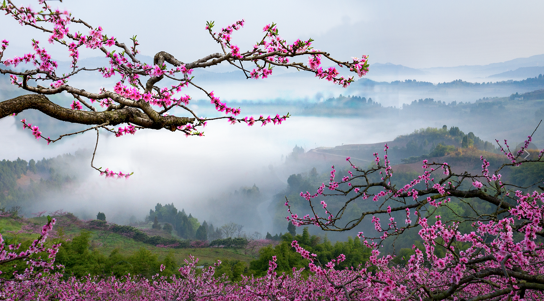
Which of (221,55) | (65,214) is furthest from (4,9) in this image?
(65,214)

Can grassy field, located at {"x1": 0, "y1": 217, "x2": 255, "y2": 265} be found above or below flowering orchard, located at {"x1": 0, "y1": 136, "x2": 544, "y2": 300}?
below

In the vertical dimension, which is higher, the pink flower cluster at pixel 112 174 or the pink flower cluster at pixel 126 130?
the pink flower cluster at pixel 126 130

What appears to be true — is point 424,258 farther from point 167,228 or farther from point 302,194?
point 167,228

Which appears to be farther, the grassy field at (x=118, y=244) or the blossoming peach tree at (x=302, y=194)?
the grassy field at (x=118, y=244)

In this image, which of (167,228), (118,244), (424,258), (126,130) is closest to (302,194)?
(424,258)

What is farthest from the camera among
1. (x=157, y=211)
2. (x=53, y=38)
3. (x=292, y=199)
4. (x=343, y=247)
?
(x=292, y=199)

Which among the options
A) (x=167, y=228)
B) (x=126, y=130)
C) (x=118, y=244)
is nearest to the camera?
(x=126, y=130)

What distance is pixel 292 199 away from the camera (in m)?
43.0

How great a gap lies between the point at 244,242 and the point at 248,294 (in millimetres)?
16264

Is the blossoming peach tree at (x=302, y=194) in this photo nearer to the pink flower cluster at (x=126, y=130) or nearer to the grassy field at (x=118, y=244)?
the pink flower cluster at (x=126, y=130)

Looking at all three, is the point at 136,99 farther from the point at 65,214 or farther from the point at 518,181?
the point at 518,181

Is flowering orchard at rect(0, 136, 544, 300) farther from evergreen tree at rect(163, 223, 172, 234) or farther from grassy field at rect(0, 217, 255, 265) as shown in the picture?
evergreen tree at rect(163, 223, 172, 234)

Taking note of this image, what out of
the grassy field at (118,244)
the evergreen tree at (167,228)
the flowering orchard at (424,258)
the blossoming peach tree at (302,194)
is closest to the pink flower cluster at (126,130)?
the blossoming peach tree at (302,194)

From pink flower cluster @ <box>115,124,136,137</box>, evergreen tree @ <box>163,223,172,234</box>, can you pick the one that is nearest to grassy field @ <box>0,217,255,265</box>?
evergreen tree @ <box>163,223,172,234</box>
